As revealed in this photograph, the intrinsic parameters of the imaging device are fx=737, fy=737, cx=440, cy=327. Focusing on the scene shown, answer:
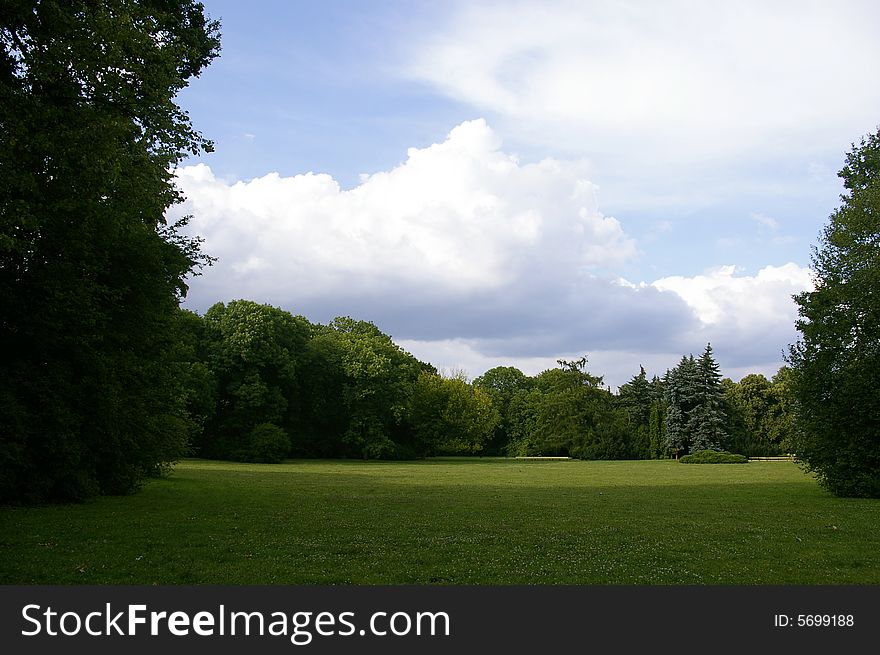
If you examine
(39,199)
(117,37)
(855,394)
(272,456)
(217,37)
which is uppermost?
(217,37)

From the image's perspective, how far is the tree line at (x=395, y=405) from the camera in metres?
69.3

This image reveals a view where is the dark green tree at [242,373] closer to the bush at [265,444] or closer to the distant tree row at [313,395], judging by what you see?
the distant tree row at [313,395]

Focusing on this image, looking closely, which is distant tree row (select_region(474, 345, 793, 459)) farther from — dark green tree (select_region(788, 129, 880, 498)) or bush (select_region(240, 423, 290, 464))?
dark green tree (select_region(788, 129, 880, 498))

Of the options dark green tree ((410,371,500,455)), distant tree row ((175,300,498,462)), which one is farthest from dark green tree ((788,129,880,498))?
dark green tree ((410,371,500,455))

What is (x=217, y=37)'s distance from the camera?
22.9 metres

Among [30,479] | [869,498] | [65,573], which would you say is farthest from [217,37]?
[869,498]

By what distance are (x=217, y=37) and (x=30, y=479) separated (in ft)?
47.2

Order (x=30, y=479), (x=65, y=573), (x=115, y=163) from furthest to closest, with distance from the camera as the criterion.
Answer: (x=30, y=479) → (x=115, y=163) → (x=65, y=573)

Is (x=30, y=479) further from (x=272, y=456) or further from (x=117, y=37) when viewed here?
(x=272, y=456)

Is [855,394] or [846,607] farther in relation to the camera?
[855,394]

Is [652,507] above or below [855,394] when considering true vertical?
below

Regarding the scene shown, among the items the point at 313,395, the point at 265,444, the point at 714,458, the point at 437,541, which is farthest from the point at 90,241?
the point at 714,458

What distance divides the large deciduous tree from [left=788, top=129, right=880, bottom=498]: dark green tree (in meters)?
23.5

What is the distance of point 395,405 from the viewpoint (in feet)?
259
